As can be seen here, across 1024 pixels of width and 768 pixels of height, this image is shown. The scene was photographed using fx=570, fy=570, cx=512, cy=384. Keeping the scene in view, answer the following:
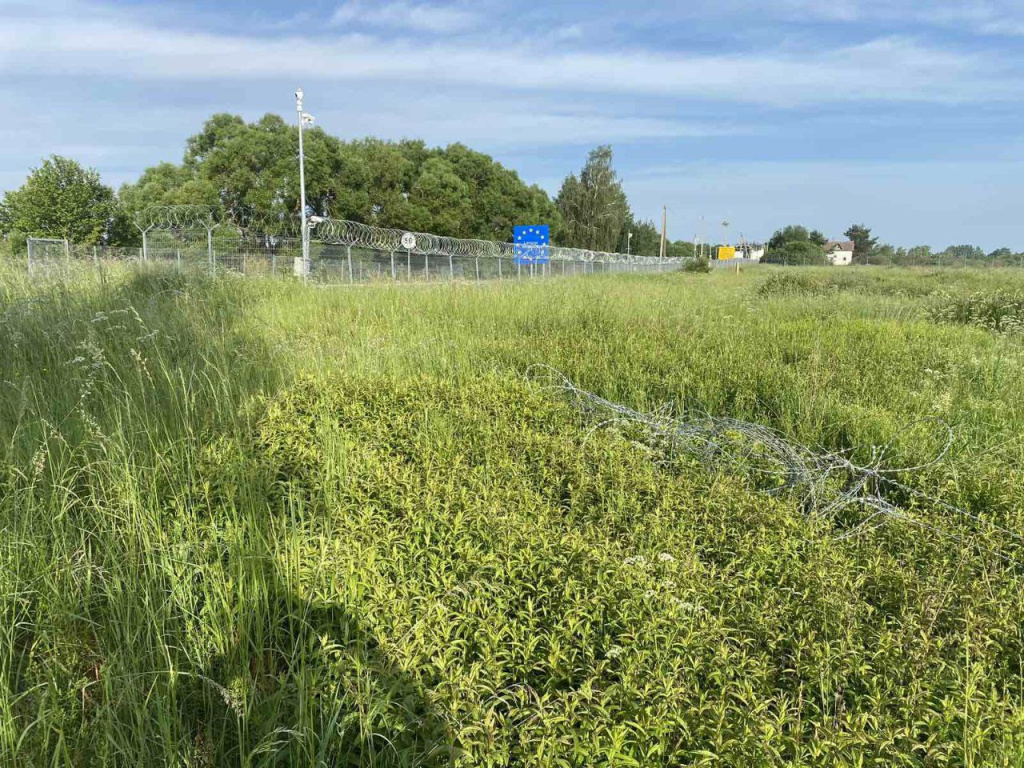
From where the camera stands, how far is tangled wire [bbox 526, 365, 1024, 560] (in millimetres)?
2832

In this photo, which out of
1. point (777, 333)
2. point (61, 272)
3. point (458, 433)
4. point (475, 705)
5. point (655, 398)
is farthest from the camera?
point (61, 272)

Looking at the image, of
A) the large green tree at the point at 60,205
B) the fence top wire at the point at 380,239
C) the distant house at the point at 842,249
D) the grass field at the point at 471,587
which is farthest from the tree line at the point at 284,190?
the distant house at the point at 842,249

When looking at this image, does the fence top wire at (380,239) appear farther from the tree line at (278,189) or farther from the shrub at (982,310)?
the shrub at (982,310)

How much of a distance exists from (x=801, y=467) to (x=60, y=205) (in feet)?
143

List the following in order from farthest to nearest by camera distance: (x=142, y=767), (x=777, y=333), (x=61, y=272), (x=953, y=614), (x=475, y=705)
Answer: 1. (x=61, y=272)
2. (x=777, y=333)
3. (x=953, y=614)
4. (x=475, y=705)
5. (x=142, y=767)

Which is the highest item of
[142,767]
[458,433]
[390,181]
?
[390,181]

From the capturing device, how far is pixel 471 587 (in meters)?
2.10

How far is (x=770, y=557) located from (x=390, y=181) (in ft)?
149

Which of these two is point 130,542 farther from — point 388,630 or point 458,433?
point 458,433

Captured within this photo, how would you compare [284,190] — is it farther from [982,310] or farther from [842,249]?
[842,249]

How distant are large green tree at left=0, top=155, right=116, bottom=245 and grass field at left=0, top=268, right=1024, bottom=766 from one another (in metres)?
38.6

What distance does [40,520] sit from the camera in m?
2.41

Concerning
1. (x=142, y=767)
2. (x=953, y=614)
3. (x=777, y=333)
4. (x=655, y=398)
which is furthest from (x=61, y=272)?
(x=953, y=614)

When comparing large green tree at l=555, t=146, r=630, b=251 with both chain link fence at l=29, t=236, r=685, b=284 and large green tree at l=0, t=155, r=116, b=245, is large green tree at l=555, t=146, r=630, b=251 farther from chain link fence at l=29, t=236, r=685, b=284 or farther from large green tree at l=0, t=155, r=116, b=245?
large green tree at l=0, t=155, r=116, b=245
